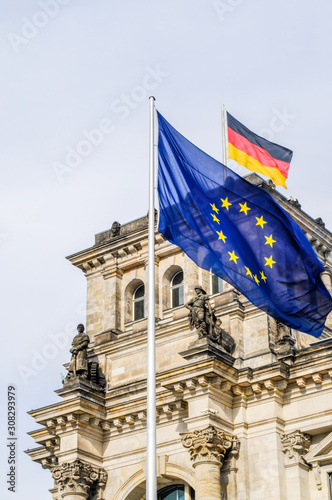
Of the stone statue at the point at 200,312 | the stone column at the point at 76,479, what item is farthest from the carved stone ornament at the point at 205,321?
the stone column at the point at 76,479

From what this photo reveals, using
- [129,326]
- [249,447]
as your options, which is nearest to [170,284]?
[129,326]

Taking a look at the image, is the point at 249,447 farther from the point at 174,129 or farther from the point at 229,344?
the point at 174,129

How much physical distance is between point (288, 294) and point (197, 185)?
368 centimetres

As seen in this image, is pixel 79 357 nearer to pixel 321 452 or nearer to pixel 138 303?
pixel 138 303

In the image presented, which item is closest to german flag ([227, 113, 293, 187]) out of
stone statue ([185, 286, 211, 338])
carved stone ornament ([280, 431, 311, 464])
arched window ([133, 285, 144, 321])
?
stone statue ([185, 286, 211, 338])

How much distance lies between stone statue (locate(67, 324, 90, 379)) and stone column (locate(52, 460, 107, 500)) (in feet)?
10.4

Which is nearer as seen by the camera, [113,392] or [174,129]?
[174,129]

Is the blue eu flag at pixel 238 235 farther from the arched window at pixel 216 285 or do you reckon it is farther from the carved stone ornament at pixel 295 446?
the arched window at pixel 216 285

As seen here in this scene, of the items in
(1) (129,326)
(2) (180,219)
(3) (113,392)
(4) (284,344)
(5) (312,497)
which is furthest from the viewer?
(1) (129,326)

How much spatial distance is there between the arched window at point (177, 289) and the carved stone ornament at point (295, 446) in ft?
24.4

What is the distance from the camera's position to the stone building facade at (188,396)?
3073cm

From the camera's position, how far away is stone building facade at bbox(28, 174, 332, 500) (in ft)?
101

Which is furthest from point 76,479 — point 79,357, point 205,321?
point 205,321

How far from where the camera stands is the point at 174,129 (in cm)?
2619
